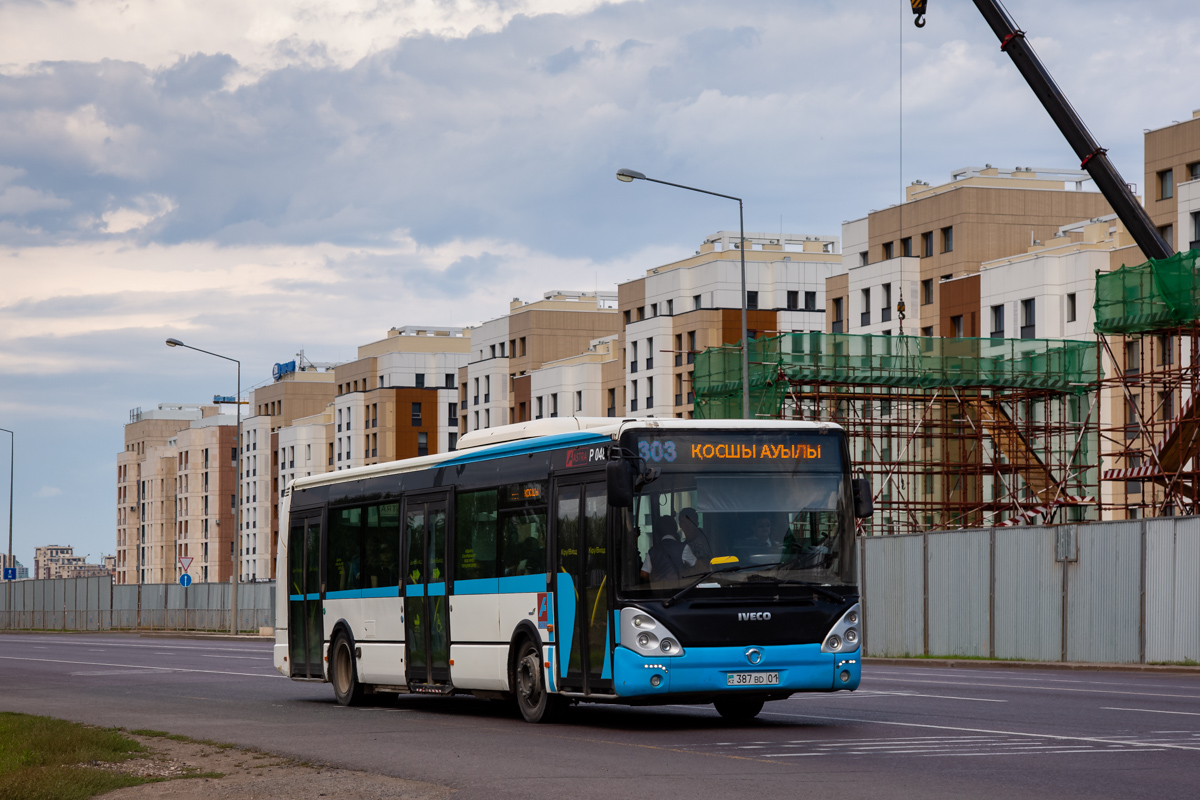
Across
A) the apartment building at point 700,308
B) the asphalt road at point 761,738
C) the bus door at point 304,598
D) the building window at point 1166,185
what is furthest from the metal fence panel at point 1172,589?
the apartment building at point 700,308

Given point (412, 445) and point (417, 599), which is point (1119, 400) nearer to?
point (417, 599)

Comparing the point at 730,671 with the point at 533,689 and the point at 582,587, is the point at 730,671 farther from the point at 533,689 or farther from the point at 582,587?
the point at 533,689

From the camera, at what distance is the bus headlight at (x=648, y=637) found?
16.6m

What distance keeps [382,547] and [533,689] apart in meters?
4.33

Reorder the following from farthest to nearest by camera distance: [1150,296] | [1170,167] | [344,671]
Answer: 1. [1170,167]
2. [1150,296]
3. [344,671]

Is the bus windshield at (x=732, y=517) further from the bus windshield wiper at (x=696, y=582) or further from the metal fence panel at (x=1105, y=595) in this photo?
the metal fence panel at (x=1105, y=595)

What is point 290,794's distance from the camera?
483 inches

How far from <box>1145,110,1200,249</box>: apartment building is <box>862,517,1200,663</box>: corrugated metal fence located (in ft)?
108

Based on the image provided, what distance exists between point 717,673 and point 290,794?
5.35 metres

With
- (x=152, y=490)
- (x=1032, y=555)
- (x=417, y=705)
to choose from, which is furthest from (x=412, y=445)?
(x=417, y=705)

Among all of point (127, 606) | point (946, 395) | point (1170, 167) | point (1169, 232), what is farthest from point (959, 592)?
point (127, 606)

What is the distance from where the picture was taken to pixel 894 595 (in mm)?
40625

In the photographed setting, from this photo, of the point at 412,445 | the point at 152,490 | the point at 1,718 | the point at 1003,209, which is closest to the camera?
the point at 1,718

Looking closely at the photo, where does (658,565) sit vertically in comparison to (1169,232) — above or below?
below
